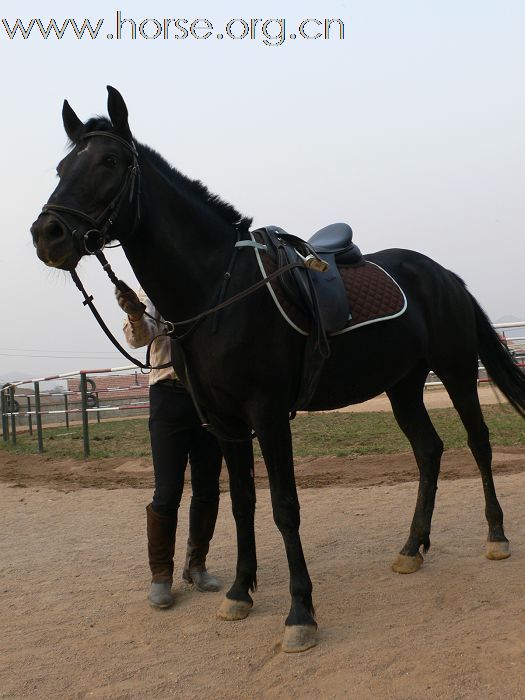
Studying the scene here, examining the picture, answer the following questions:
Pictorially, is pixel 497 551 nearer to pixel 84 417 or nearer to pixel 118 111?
pixel 118 111

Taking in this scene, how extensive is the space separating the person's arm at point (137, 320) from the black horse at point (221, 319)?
19 cm

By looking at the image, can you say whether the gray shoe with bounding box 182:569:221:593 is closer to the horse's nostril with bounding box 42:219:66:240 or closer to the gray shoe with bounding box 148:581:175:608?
the gray shoe with bounding box 148:581:175:608

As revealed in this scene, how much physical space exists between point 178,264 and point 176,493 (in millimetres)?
1357

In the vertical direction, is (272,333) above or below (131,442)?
above

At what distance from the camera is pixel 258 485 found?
7199 millimetres

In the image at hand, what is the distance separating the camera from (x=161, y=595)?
12.3 ft

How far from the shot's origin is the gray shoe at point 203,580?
4.03m

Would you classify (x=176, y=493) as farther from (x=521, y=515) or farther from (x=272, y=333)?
(x=521, y=515)

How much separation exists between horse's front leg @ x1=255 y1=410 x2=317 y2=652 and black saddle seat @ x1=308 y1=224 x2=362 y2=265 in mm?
1158

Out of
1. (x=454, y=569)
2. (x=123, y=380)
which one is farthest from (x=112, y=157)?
(x=123, y=380)

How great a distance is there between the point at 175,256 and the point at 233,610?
72.6 inches

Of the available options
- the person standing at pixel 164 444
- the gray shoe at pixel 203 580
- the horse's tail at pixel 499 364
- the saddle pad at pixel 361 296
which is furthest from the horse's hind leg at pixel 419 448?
the person standing at pixel 164 444

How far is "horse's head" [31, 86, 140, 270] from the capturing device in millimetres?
2893

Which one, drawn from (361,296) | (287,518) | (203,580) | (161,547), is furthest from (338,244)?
(203,580)
